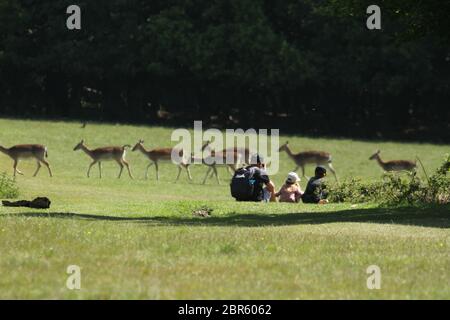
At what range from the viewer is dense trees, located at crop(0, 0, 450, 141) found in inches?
2128

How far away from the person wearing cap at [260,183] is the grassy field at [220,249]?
1042 millimetres

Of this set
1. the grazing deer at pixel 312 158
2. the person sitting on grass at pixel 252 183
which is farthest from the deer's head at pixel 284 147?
the person sitting on grass at pixel 252 183

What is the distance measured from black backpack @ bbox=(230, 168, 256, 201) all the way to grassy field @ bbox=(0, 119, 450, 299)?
1.27m

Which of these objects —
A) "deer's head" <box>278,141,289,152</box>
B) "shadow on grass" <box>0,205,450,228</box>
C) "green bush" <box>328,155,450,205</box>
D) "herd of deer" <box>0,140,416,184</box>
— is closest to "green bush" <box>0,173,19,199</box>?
"shadow on grass" <box>0,205,450,228</box>

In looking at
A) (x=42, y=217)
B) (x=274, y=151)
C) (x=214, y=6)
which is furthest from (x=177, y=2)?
(x=42, y=217)

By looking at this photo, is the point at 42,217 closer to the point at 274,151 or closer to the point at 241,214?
the point at 241,214

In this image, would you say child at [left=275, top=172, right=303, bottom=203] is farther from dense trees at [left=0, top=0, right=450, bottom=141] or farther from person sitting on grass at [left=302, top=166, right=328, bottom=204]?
dense trees at [left=0, top=0, right=450, bottom=141]

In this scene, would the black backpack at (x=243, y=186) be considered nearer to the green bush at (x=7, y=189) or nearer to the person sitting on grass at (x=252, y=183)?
the person sitting on grass at (x=252, y=183)

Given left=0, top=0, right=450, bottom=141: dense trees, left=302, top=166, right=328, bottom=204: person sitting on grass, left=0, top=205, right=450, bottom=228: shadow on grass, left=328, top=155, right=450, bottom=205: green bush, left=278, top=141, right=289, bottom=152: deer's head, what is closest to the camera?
left=0, top=205, right=450, bottom=228: shadow on grass

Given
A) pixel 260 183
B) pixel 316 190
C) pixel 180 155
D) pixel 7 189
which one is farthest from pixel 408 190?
pixel 180 155

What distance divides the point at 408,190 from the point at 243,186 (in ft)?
11.8

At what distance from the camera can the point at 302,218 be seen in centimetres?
2131
